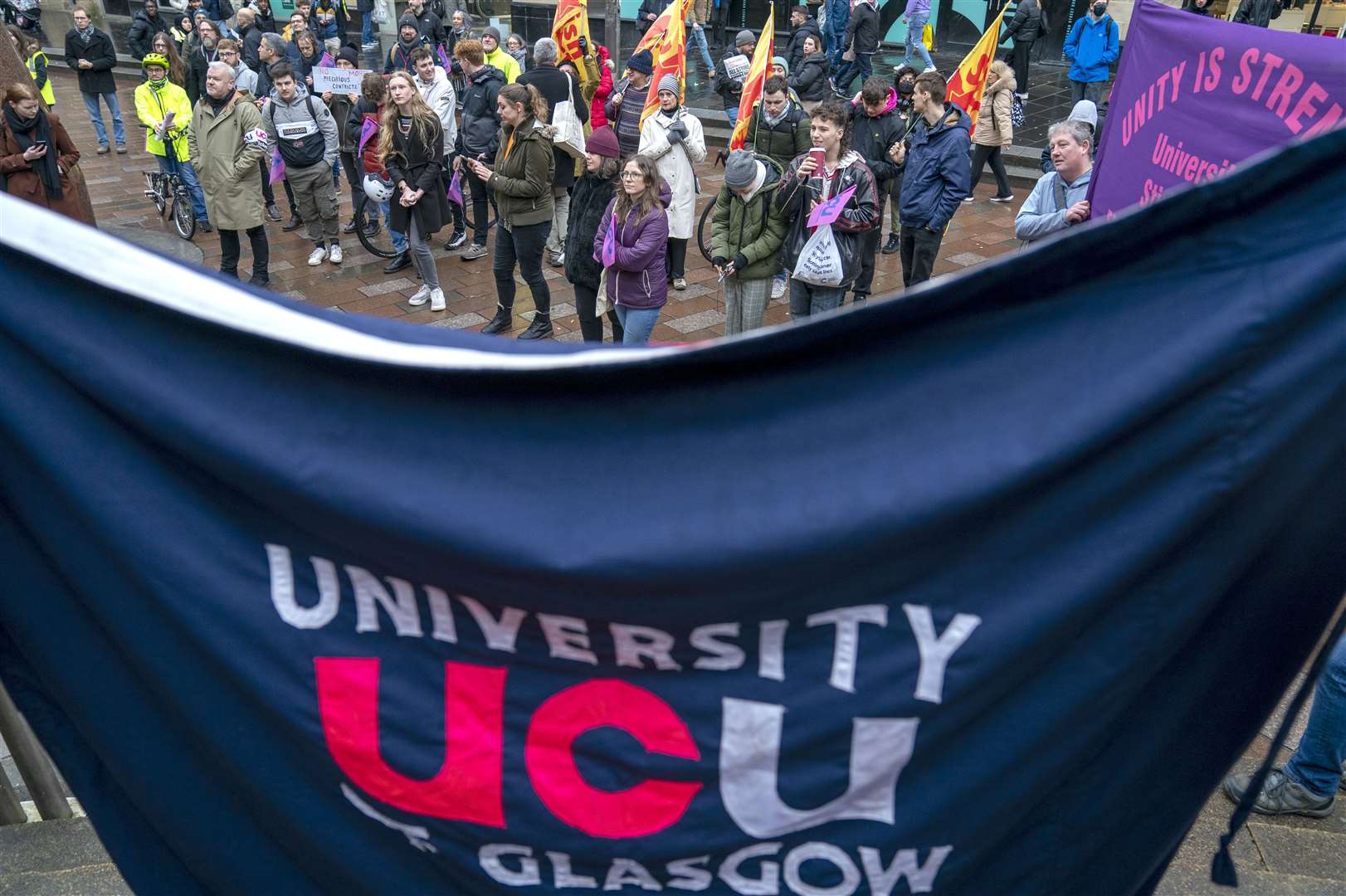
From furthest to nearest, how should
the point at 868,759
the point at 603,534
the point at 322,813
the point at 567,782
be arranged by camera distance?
the point at 322,813 < the point at 567,782 < the point at 868,759 < the point at 603,534

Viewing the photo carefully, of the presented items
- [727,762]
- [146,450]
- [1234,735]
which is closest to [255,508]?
[146,450]

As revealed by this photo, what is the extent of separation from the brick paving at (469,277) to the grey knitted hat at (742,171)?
1468mm

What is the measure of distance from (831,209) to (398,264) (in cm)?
474

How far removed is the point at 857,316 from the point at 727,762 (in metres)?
0.66

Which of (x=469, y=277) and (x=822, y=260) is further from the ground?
(x=822, y=260)

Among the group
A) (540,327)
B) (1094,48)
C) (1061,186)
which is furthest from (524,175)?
(1094,48)

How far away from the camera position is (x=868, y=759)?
145 centimetres

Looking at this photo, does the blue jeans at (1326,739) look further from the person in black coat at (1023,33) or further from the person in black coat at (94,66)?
the person in black coat at (94,66)

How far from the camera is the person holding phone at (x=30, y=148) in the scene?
7.64 m

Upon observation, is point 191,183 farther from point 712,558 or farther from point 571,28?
point 712,558

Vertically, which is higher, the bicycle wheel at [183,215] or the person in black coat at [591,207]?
the person in black coat at [591,207]

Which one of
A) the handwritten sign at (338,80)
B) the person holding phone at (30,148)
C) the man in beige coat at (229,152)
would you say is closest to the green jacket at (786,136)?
the handwritten sign at (338,80)

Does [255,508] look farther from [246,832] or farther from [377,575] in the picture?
[246,832]

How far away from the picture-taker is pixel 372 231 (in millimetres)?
10133
